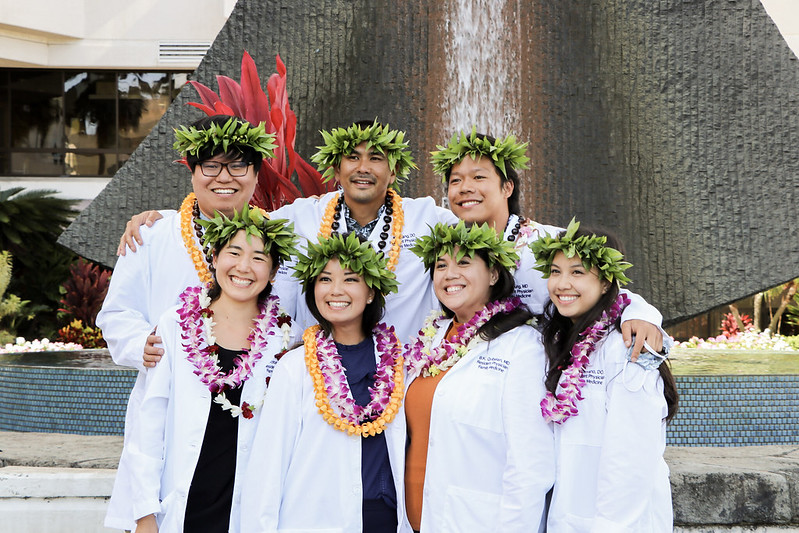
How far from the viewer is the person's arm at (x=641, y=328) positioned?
2562 millimetres

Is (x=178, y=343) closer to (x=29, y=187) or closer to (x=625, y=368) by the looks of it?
(x=625, y=368)

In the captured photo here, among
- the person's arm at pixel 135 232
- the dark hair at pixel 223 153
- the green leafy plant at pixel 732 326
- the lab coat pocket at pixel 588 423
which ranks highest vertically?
the dark hair at pixel 223 153

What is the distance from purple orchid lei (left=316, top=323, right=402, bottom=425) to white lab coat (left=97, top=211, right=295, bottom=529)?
60 centimetres

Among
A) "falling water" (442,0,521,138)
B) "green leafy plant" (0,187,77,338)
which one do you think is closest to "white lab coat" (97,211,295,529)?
"falling water" (442,0,521,138)

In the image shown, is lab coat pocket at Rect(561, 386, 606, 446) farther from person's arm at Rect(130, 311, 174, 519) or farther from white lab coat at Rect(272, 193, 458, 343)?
person's arm at Rect(130, 311, 174, 519)

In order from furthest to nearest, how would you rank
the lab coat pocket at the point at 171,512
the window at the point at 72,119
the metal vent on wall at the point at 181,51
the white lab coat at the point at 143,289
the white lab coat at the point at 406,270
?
the window at the point at 72,119
the metal vent on wall at the point at 181,51
the white lab coat at the point at 406,270
the white lab coat at the point at 143,289
the lab coat pocket at the point at 171,512

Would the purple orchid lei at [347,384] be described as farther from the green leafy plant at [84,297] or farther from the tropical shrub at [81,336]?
the green leafy plant at [84,297]

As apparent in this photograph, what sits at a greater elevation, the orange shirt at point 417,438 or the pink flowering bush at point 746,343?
the orange shirt at point 417,438

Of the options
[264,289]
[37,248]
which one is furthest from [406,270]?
[37,248]

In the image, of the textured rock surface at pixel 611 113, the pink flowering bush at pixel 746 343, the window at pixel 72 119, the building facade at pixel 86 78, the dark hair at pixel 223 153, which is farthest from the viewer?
the window at pixel 72 119

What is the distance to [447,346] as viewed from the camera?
2812mm

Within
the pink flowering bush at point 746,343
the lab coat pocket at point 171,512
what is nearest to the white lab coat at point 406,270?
the lab coat pocket at point 171,512

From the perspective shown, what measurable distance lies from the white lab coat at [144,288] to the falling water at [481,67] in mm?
3486

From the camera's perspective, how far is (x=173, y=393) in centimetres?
281
